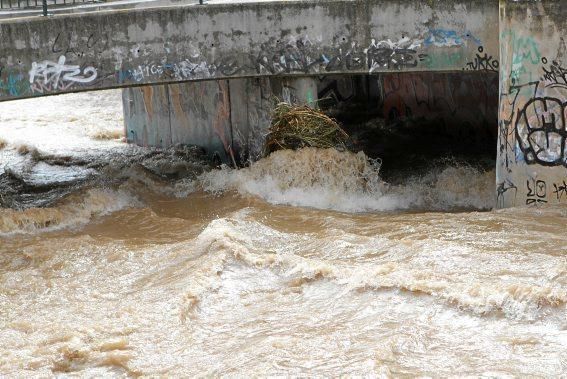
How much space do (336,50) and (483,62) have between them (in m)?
2.28

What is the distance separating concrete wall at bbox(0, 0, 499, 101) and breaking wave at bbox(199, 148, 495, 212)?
71.4 inches

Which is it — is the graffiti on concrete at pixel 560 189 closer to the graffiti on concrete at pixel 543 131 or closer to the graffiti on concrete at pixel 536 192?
the graffiti on concrete at pixel 536 192

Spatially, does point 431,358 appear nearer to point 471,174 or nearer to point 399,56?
point 399,56

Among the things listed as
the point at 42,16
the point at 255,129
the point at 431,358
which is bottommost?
the point at 431,358

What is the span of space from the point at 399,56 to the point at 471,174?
9.39 feet

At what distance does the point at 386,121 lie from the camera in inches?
805

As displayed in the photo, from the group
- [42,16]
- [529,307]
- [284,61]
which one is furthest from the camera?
[284,61]

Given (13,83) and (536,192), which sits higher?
(13,83)

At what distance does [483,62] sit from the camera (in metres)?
14.3

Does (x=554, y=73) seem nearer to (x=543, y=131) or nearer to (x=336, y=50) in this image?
(x=543, y=131)

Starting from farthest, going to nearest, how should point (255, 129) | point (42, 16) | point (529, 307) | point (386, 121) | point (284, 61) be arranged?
point (386, 121) < point (255, 129) < point (284, 61) < point (42, 16) < point (529, 307)

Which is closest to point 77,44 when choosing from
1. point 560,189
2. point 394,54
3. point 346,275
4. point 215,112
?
point 215,112

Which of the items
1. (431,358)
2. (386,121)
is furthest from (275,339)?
(386,121)

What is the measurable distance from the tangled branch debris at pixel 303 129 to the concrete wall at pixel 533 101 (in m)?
3.42
